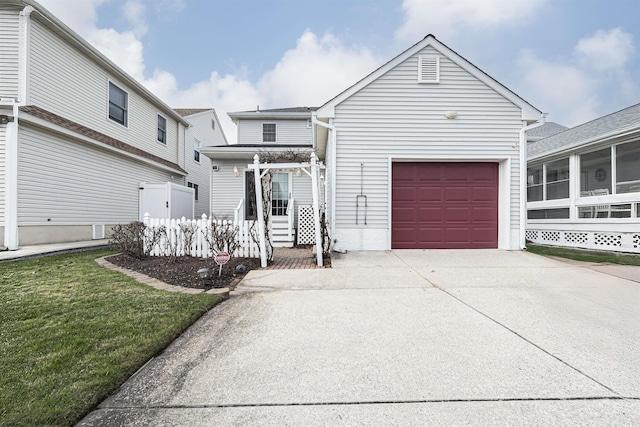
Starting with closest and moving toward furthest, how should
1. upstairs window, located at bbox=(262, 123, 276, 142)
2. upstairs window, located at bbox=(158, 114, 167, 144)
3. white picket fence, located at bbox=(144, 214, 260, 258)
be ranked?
1. white picket fence, located at bbox=(144, 214, 260, 258)
2. upstairs window, located at bbox=(158, 114, 167, 144)
3. upstairs window, located at bbox=(262, 123, 276, 142)

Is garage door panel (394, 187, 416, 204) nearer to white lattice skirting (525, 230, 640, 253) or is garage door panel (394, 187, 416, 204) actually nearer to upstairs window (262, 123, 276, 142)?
white lattice skirting (525, 230, 640, 253)

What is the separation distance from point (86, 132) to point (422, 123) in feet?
35.0

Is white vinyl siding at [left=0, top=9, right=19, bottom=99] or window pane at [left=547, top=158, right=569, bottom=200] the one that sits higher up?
white vinyl siding at [left=0, top=9, right=19, bottom=99]

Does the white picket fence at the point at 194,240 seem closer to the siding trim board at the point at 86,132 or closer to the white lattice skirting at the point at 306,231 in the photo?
the white lattice skirting at the point at 306,231

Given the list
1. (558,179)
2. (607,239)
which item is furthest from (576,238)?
(558,179)

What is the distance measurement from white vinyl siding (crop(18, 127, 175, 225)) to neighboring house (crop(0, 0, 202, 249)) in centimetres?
3

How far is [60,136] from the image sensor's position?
29.2ft

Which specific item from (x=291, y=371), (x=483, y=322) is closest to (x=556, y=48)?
(x=483, y=322)

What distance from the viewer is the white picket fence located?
660 cm

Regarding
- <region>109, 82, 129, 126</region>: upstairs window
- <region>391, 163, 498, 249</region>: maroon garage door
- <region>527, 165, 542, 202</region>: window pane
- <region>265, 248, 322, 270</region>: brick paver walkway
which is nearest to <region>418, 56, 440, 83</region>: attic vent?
<region>391, 163, 498, 249</region>: maroon garage door

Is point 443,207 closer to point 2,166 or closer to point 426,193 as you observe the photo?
point 426,193

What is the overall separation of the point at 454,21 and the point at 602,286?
41.3 feet

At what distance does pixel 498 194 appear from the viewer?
26.2 feet

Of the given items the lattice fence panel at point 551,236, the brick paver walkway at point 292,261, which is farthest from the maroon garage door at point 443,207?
the lattice fence panel at point 551,236
